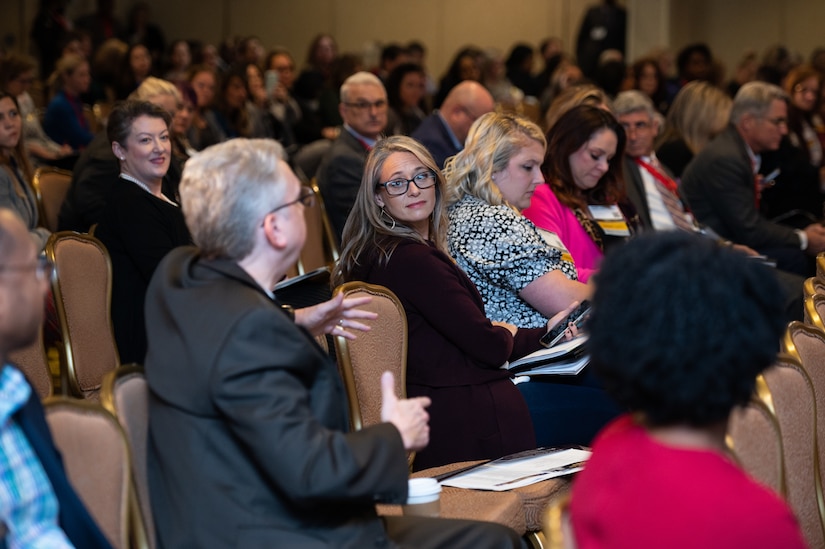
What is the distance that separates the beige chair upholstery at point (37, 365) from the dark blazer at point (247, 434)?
155cm

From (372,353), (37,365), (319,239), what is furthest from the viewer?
(319,239)

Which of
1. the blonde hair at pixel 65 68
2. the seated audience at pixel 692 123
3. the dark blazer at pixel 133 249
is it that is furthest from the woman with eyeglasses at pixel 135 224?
the seated audience at pixel 692 123

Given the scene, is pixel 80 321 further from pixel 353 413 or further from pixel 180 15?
pixel 180 15

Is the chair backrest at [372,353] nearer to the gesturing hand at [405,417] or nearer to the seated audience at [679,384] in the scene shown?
the gesturing hand at [405,417]

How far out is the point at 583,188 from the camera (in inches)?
171

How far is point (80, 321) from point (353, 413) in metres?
1.23

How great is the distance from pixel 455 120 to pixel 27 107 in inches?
114

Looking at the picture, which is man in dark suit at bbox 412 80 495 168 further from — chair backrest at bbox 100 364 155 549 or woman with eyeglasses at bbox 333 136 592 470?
chair backrest at bbox 100 364 155 549

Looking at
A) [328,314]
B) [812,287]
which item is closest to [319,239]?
[812,287]

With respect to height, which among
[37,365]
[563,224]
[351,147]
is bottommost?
[37,365]

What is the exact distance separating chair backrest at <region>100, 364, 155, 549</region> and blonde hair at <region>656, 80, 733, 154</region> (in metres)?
5.04

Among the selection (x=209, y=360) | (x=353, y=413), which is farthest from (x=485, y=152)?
(x=209, y=360)

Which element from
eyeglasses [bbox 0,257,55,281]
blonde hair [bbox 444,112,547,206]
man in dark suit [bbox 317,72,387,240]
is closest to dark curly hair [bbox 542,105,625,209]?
blonde hair [bbox 444,112,547,206]

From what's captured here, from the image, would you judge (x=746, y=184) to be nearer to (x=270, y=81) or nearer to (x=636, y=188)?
(x=636, y=188)
